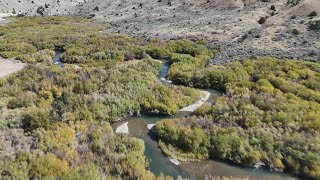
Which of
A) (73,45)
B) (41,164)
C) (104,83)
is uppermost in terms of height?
(41,164)

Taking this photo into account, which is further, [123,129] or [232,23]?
[232,23]

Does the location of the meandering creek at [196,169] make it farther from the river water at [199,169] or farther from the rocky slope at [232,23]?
the rocky slope at [232,23]

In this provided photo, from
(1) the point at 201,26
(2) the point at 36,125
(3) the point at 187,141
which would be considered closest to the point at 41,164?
(2) the point at 36,125

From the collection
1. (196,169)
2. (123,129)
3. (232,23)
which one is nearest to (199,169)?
(196,169)

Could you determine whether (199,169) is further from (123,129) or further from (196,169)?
(123,129)

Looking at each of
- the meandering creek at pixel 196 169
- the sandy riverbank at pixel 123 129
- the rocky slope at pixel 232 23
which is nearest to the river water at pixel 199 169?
the meandering creek at pixel 196 169

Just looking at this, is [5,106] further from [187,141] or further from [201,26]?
[201,26]

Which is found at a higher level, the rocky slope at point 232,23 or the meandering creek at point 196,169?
the meandering creek at point 196,169

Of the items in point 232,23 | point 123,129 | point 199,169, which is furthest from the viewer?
point 232,23

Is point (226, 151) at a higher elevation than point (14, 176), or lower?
lower
